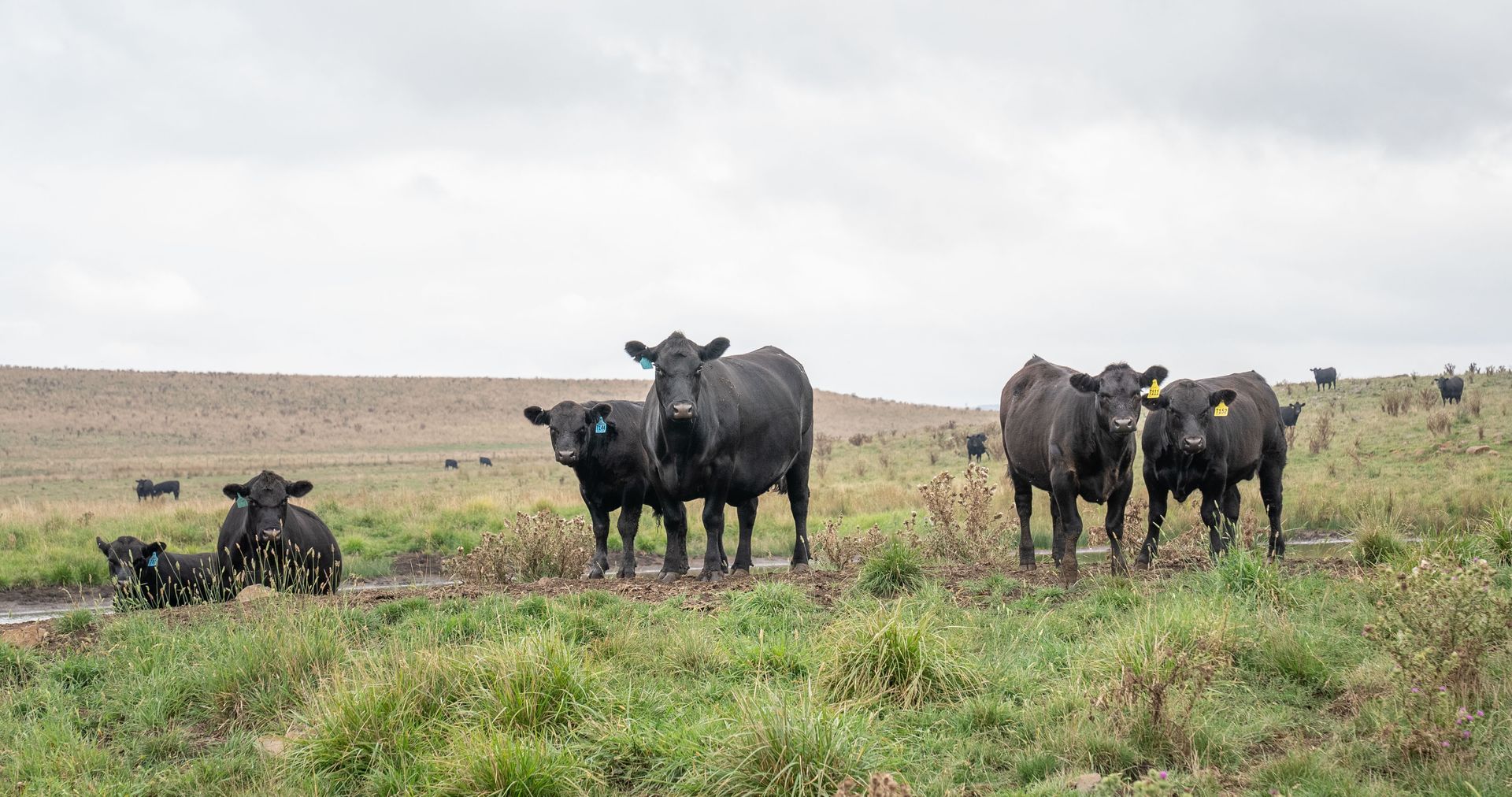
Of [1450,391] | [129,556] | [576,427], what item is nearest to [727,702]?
[576,427]

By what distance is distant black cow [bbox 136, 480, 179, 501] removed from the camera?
110 ft

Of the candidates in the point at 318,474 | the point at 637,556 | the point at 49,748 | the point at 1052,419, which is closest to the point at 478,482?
the point at 318,474

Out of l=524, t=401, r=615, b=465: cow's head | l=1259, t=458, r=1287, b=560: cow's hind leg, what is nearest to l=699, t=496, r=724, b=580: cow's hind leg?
l=524, t=401, r=615, b=465: cow's head

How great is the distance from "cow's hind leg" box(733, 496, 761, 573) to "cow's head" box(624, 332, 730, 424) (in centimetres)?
166

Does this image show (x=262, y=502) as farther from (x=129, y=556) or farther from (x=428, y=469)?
(x=428, y=469)

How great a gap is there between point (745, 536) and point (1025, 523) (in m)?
3.34

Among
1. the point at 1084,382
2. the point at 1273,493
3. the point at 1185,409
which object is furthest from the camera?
the point at 1273,493

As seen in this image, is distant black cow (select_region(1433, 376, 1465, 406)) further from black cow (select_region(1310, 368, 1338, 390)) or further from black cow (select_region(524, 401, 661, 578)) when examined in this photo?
black cow (select_region(524, 401, 661, 578))

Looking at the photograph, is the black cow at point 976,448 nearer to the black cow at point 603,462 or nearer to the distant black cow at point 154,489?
the black cow at point 603,462

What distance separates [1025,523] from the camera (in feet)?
42.3

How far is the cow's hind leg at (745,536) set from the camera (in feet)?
39.1

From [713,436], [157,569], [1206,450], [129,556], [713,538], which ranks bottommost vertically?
[157,569]

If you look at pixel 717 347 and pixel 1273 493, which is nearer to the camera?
pixel 717 347

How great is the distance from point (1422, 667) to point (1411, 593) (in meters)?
0.49
